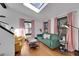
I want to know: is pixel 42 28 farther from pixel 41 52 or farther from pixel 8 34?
Answer: pixel 8 34

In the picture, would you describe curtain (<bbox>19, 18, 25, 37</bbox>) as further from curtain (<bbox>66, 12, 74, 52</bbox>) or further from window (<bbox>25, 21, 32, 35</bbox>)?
curtain (<bbox>66, 12, 74, 52</bbox>)

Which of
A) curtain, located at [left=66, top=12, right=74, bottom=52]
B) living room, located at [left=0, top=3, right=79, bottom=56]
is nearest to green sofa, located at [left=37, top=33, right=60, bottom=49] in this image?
living room, located at [left=0, top=3, right=79, bottom=56]

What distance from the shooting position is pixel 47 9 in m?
1.71

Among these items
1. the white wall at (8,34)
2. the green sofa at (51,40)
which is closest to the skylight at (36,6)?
the white wall at (8,34)

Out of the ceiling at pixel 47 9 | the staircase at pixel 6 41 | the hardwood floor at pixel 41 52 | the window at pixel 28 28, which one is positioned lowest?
the hardwood floor at pixel 41 52

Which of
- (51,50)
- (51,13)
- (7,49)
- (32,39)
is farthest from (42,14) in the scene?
(7,49)

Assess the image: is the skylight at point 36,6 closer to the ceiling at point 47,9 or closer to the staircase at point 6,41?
the ceiling at point 47,9

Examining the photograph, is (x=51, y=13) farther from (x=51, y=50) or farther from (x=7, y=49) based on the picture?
(x=7, y=49)

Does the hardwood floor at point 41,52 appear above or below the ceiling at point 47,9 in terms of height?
below

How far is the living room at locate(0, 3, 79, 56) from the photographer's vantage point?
5.36ft

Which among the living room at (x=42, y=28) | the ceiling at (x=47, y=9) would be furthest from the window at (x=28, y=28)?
the ceiling at (x=47, y=9)

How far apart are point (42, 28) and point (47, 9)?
0.27 metres

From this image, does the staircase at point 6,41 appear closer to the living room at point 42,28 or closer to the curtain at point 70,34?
the living room at point 42,28

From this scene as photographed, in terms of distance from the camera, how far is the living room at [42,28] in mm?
1635
